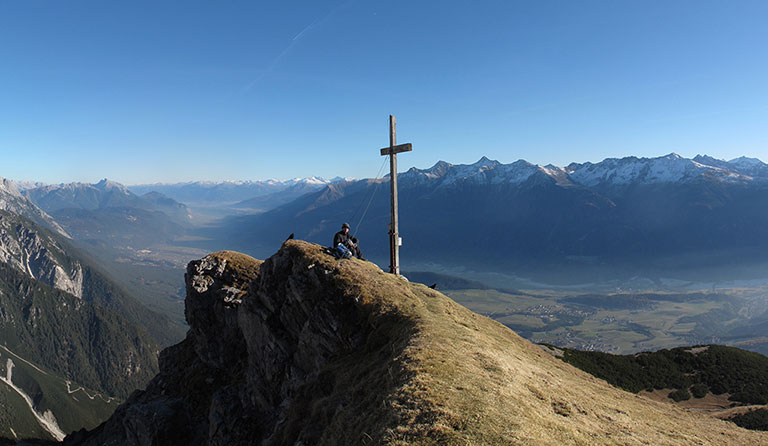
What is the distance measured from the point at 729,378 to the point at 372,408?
4849 cm

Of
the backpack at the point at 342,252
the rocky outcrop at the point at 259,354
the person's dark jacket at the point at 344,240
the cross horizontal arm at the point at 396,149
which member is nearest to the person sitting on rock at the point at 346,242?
the person's dark jacket at the point at 344,240

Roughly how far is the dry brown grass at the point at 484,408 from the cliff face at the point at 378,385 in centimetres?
7

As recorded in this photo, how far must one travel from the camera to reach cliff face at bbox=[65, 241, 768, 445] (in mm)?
12523

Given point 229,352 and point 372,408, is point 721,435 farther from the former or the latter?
point 229,352

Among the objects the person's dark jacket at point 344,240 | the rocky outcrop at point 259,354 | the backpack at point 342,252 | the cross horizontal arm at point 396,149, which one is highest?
the cross horizontal arm at point 396,149

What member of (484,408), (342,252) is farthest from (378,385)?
(342,252)

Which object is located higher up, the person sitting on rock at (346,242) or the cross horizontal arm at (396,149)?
the cross horizontal arm at (396,149)

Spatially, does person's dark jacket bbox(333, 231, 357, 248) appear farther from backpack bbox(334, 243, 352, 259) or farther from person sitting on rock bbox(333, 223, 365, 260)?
backpack bbox(334, 243, 352, 259)

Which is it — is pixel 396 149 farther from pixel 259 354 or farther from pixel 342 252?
pixel 259 354

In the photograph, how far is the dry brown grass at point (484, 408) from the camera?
37.3ft

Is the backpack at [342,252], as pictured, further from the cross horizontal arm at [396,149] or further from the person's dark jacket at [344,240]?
the cross horizontal arm at [396,149]

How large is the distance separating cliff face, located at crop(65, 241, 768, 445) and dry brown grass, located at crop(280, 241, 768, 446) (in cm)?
7

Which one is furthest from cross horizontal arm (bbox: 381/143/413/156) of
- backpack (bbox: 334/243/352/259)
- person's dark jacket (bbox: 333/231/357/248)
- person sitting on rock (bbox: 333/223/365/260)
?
backpack (bbox: 334/243/352/259)

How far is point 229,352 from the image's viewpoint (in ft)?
160
